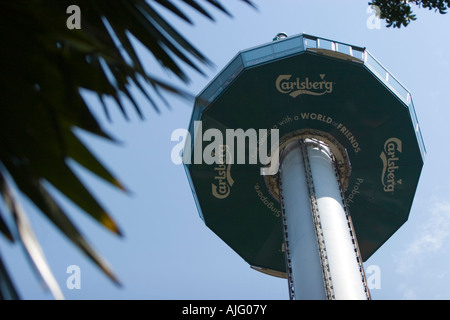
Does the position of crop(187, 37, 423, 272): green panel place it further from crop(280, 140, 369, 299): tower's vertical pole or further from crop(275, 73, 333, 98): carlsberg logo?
crop(280, 140, 369, 299): tower's vertical pole

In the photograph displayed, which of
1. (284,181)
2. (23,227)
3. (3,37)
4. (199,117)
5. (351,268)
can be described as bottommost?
(23,227)

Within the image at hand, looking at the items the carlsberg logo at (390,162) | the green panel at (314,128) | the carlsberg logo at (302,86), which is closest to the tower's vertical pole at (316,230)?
the green panel at (314,128)

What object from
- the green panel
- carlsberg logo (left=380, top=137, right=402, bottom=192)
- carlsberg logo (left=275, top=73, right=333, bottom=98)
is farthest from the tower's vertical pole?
carlsberg logo (left=380, top=137, right=402, bottom=192)

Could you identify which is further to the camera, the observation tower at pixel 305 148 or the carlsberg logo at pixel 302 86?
the carlsberg logo at pixel 302 86

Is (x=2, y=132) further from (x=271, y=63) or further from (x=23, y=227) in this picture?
(x=271, y=63)

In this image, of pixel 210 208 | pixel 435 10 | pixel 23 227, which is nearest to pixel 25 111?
pixel 23 227

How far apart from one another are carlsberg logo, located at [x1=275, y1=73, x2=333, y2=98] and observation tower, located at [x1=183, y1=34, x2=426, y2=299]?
4 centimetres

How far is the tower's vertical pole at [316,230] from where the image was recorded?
47.5 ft

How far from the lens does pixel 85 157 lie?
160cm

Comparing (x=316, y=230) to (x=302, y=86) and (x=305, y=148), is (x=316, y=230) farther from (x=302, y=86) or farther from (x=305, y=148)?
(x=302, y=86)

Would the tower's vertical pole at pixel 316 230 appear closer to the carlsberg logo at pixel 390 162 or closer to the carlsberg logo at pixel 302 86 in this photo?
the carlsberg logo at pixel 302 86

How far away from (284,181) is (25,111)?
17.6m

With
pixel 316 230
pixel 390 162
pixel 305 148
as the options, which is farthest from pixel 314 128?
pixel 316 230

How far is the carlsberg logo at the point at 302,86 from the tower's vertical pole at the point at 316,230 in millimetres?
1972
